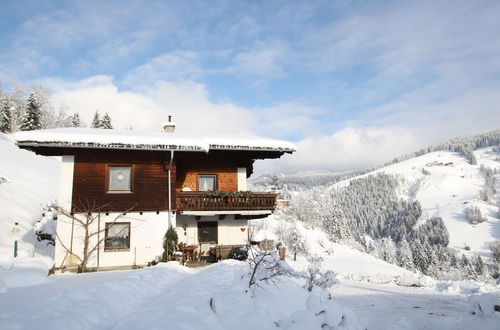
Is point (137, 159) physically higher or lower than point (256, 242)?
higher

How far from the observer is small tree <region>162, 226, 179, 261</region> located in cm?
1495

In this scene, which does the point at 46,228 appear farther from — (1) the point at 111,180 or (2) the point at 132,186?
(2) the point at 132,186

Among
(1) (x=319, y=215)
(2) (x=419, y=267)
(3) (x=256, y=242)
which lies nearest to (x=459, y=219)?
(2) (x=419, y=267)

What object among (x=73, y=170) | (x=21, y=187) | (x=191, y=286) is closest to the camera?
(x=191, y=286)

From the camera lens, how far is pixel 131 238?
15.1 meters

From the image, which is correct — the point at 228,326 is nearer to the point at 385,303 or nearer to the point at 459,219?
the point at 385,303

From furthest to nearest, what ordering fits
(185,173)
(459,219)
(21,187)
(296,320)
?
(459,219), (21,187), (185,173), (296,320)

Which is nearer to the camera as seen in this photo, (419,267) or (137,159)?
(137,159)

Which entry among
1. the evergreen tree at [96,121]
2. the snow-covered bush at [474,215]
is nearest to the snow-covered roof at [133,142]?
the evergreen tree at [96,121]

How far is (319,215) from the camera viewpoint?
326ft

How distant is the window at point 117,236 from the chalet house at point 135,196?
42 mm

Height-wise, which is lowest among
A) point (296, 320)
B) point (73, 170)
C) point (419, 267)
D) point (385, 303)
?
point (419, 267)

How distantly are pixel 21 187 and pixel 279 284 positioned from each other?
98.0ft

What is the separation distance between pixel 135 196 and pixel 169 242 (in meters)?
2.67
